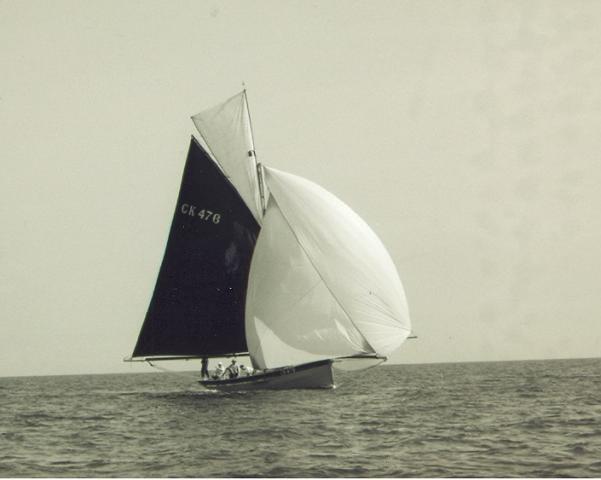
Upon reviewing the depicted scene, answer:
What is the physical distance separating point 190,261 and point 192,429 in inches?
549

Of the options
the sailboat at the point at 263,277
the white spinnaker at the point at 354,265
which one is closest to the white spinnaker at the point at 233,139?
the sailboat at the point at 263,277

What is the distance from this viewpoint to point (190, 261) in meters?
42.9

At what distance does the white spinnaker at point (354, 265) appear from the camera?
37219mm

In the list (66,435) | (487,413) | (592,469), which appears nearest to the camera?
(592,469)

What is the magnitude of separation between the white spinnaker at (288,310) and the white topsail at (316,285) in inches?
1.7

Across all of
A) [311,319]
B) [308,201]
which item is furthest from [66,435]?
[308,201]

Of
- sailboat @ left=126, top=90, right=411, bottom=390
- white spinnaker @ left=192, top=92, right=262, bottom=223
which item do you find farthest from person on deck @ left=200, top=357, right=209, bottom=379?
white spinnaker @ left=192, top=92, right=262, bottom=223

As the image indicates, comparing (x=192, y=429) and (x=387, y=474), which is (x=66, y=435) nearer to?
(x=192, y=429)

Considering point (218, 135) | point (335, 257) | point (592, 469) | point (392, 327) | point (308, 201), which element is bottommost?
point (592, 469)

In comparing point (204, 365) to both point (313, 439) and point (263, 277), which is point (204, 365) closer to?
point (263, 277)

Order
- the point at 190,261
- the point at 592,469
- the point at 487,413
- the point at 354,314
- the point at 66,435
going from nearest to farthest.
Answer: the point at 592,469, the point at 66,435, the point at 487,413, the point at 354,314, the point at 190,261

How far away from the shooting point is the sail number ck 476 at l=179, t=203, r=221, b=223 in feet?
140

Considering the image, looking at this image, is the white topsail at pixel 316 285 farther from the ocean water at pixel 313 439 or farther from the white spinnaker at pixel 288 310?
the ocean water at pixel 313 439

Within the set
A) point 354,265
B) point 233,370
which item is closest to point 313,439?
point 354,265
